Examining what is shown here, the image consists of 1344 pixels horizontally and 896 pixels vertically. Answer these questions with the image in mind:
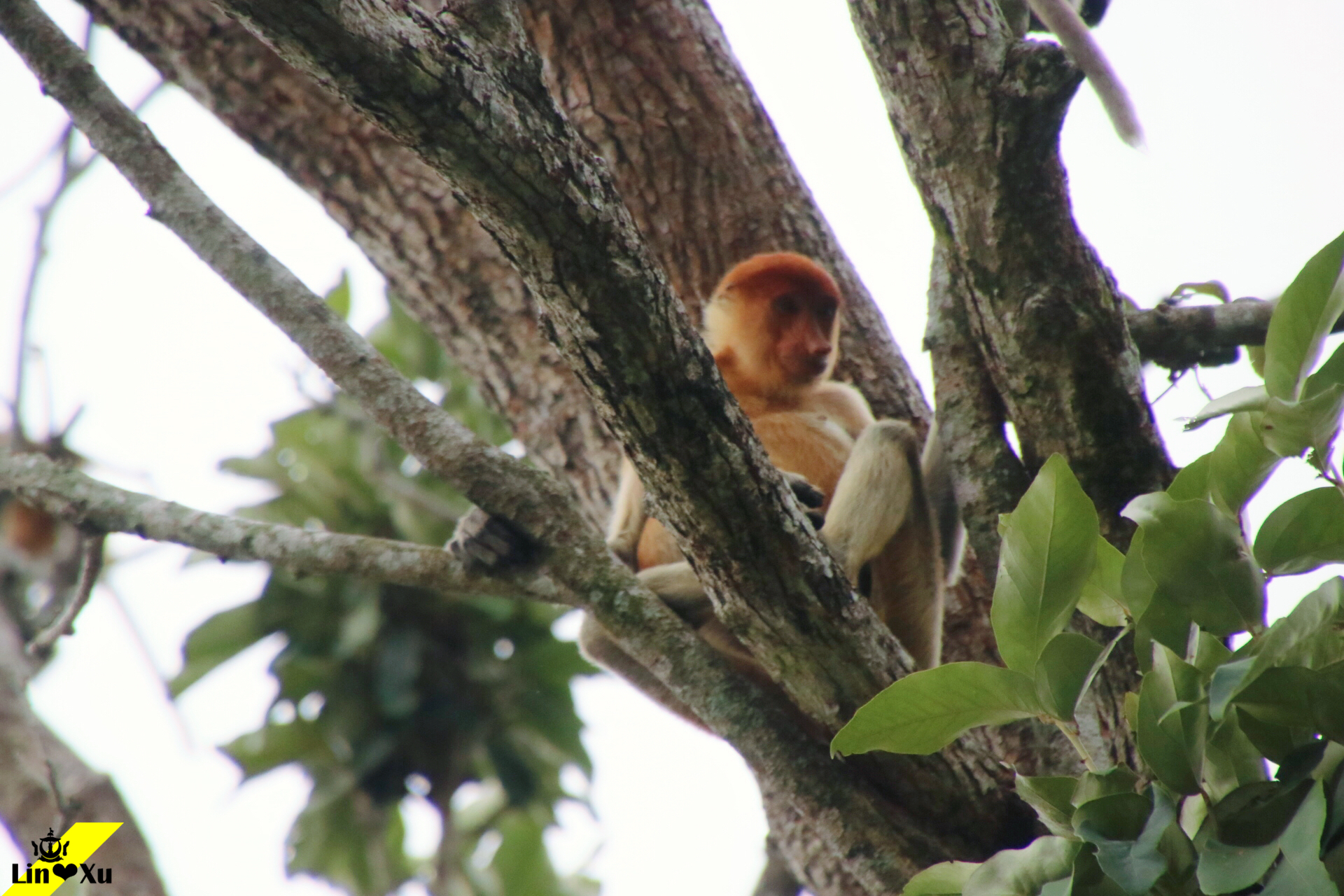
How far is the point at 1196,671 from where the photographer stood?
1408 mm

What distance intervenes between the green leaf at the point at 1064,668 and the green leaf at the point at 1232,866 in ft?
0.78

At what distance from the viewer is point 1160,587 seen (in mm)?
1432

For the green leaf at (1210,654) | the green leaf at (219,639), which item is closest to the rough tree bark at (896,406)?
the green leaf at (1210,654)

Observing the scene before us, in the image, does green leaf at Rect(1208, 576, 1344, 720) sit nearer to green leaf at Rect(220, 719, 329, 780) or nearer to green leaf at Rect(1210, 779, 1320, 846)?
green leaf at Rect(1210, 779, 1320, 846)

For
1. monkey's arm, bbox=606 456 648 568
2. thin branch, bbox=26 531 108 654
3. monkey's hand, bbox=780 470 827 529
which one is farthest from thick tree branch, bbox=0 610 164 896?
monkey's hand, bbox=780 470 827 529

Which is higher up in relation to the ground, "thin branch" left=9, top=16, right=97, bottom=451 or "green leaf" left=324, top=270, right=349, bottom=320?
"green leaf" left=324, top=270, right=349, bottom=320

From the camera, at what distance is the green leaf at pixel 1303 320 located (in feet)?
4.60

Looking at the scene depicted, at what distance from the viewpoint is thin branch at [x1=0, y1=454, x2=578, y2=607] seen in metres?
2.51

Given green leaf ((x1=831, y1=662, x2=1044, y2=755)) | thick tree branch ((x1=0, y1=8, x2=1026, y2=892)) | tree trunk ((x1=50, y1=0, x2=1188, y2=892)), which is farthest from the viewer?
thick tree branch ((x1=0, y1=8, x2=1026, y2=892))

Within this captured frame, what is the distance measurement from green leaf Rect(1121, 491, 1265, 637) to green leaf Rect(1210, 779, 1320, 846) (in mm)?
201

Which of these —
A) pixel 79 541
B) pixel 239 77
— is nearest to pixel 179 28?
pixel 239 77

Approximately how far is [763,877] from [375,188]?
270cm

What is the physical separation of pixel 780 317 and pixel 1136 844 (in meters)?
2.43

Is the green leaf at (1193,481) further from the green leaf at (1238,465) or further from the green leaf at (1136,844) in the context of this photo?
the green leaf at (1136,844)
